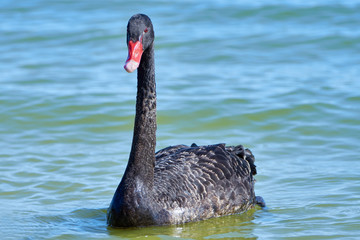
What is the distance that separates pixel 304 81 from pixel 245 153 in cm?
461

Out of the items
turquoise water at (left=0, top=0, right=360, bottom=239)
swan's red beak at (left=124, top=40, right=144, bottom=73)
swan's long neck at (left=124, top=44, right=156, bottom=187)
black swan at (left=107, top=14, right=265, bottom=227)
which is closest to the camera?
swan's red beak at (left=124, top=40, right=144, bottom=73)

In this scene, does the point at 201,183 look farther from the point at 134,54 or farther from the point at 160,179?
the point at 134,54

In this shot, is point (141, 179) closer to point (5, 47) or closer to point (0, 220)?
point (0, 220)

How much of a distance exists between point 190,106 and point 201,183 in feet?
14.1

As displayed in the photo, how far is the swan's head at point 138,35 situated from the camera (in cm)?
643

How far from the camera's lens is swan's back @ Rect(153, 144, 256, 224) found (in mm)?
7191

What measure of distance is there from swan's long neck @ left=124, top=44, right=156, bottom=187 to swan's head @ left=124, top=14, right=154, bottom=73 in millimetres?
316

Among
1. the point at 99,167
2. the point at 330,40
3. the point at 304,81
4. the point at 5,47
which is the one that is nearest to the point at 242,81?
the point at 304,81

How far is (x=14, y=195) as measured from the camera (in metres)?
8.37

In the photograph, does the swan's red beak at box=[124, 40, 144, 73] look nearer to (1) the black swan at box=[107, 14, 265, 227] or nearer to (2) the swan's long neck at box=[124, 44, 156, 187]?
(1) the black swan at box=[107, 14, 265, 227]

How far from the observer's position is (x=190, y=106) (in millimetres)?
11680

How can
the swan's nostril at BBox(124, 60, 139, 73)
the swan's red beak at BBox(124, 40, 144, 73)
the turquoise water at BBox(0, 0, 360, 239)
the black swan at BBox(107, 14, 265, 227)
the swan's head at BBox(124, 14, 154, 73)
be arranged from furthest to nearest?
the turquoise water at BBox(0, 0, 360, 239) → the black swan at BBox(107, 14, 265, 227) → the swan's head at BBox(124, 14, 154, 73) → the swan's red beak at BBox(124, 40, 144, 73) → the swan's nostril at BBox(124, 60, 139, 73)

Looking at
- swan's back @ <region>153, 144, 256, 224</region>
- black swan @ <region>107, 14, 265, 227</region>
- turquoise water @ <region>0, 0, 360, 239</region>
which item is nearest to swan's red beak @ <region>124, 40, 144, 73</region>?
black swan @ <region>107, 14, 265, 227</region>

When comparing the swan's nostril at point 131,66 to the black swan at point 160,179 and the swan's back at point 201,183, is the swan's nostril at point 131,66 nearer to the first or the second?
the black swan at point 160,179
